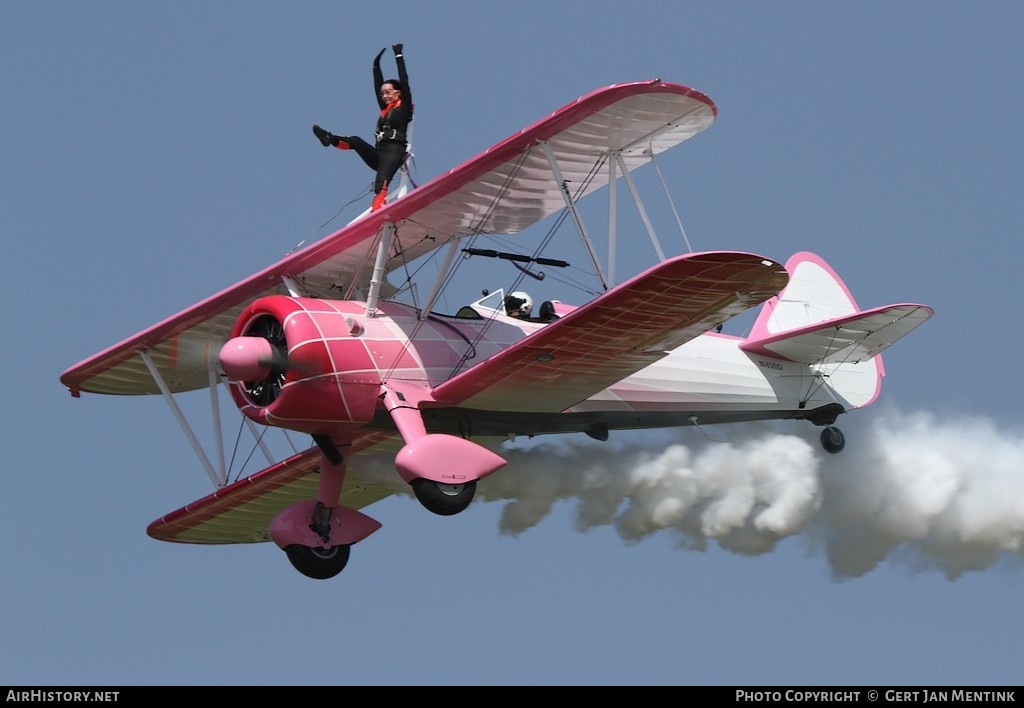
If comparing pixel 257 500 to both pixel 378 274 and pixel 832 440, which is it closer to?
pixel 378 274

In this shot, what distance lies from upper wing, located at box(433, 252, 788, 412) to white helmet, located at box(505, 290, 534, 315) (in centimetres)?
113

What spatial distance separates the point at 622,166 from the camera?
654 inches

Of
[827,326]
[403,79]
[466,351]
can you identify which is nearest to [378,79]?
[403,79]

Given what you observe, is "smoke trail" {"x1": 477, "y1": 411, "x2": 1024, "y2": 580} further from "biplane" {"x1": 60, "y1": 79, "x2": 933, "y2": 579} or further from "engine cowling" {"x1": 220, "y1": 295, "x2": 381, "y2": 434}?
"engine cowling" {"x1": 220, "y1": 295, "x2": 381, "y2": 434}

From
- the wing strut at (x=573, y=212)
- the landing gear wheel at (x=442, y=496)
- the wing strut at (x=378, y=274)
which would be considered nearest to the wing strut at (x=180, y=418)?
the wing strut at (x=378, y=274)

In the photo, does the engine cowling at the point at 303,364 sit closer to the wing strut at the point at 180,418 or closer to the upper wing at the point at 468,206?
the upper wing at the point at 468,206

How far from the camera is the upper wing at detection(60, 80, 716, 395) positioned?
53.3 ft

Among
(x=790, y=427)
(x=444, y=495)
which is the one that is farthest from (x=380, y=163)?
(x=790, y=427)

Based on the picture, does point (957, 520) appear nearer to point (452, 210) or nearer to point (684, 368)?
point (684, 368)

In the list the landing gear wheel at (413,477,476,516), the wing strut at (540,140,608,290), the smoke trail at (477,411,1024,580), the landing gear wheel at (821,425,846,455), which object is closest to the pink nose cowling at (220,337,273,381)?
the landing gear wheel at (413,477,476,516)

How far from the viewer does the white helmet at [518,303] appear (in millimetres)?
18484
